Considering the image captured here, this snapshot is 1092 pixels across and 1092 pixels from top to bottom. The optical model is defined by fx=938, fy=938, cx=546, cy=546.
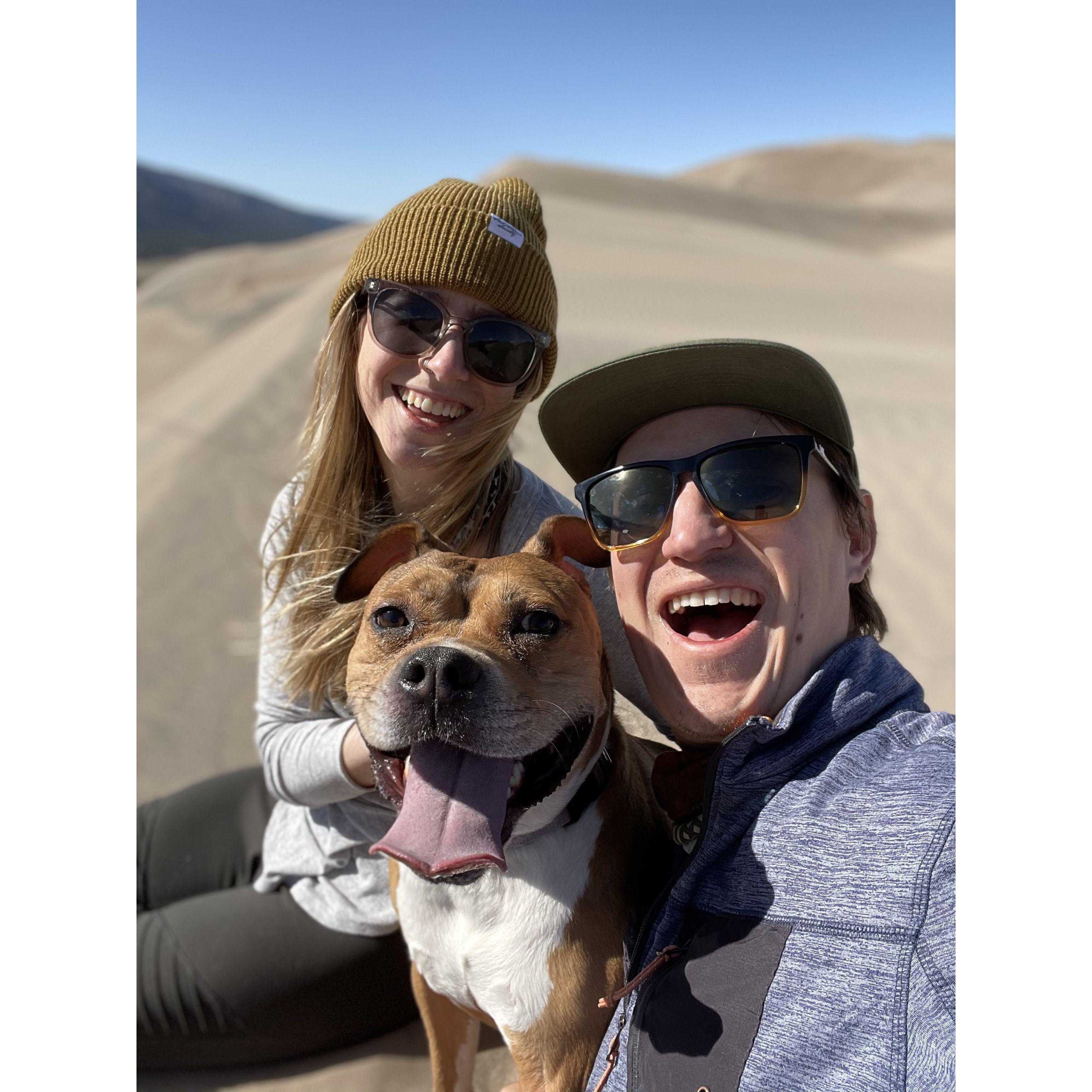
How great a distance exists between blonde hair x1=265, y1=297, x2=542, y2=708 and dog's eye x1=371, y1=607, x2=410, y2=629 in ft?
1.81

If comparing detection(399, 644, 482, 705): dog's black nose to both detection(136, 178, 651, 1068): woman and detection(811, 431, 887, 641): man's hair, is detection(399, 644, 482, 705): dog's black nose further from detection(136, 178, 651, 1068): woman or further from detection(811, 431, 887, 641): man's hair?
detection(811, 431, 887, 641): man's hair

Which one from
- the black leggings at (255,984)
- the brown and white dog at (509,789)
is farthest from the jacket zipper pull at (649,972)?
the black leggings at (255,984)

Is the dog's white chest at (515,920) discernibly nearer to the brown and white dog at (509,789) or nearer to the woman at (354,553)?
the brown and white dog at (509,789)

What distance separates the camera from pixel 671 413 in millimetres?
2156

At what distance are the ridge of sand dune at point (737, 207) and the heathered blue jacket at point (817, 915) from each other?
134ft

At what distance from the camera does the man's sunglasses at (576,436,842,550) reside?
76.4 inches

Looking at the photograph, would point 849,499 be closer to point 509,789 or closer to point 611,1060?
point 509,789

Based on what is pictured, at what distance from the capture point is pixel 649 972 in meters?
1.73

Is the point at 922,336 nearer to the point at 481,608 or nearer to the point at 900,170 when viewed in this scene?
the point at 481,608

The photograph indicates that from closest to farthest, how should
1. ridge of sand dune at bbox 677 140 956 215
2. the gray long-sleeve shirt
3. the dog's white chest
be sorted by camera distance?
the dog's white chest, the gray long-sleeve shirt, ridge of sand dune at bbox 677 140 956 215

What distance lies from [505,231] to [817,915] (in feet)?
6.36

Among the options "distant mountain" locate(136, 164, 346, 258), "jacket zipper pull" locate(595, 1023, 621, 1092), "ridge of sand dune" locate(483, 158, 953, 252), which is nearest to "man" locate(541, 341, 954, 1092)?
"jacket zipper pull" locate(595, 1023, 621, 1092)

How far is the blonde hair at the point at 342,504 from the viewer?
261 cm
